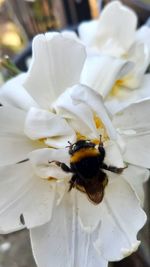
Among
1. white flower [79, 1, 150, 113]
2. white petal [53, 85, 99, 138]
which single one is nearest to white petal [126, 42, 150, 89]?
white flower [79, 1, 150, 113]

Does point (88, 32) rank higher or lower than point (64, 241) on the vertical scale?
higher

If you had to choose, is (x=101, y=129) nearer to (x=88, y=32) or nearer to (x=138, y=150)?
(x=138, y=150)

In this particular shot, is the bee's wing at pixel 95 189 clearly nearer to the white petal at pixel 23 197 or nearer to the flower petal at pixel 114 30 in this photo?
the white petal at pixel 23 197

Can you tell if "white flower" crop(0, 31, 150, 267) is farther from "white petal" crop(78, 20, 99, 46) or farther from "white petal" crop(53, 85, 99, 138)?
"white petal" crop(78, 20, 99, 46)

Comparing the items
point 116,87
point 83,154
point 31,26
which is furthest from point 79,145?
point 31,26

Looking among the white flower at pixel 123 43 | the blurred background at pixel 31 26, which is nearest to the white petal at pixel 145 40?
the white flower at pixel 123 43

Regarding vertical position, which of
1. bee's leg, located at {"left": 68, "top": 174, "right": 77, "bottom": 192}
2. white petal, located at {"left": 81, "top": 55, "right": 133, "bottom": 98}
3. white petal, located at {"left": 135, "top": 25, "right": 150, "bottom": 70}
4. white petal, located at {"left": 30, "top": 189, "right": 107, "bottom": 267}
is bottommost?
white petal, located at {"left": 30, "top": 189, "right": 107, "bottom": 267}

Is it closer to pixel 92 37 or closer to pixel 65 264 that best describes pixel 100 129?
pixel 65 264
